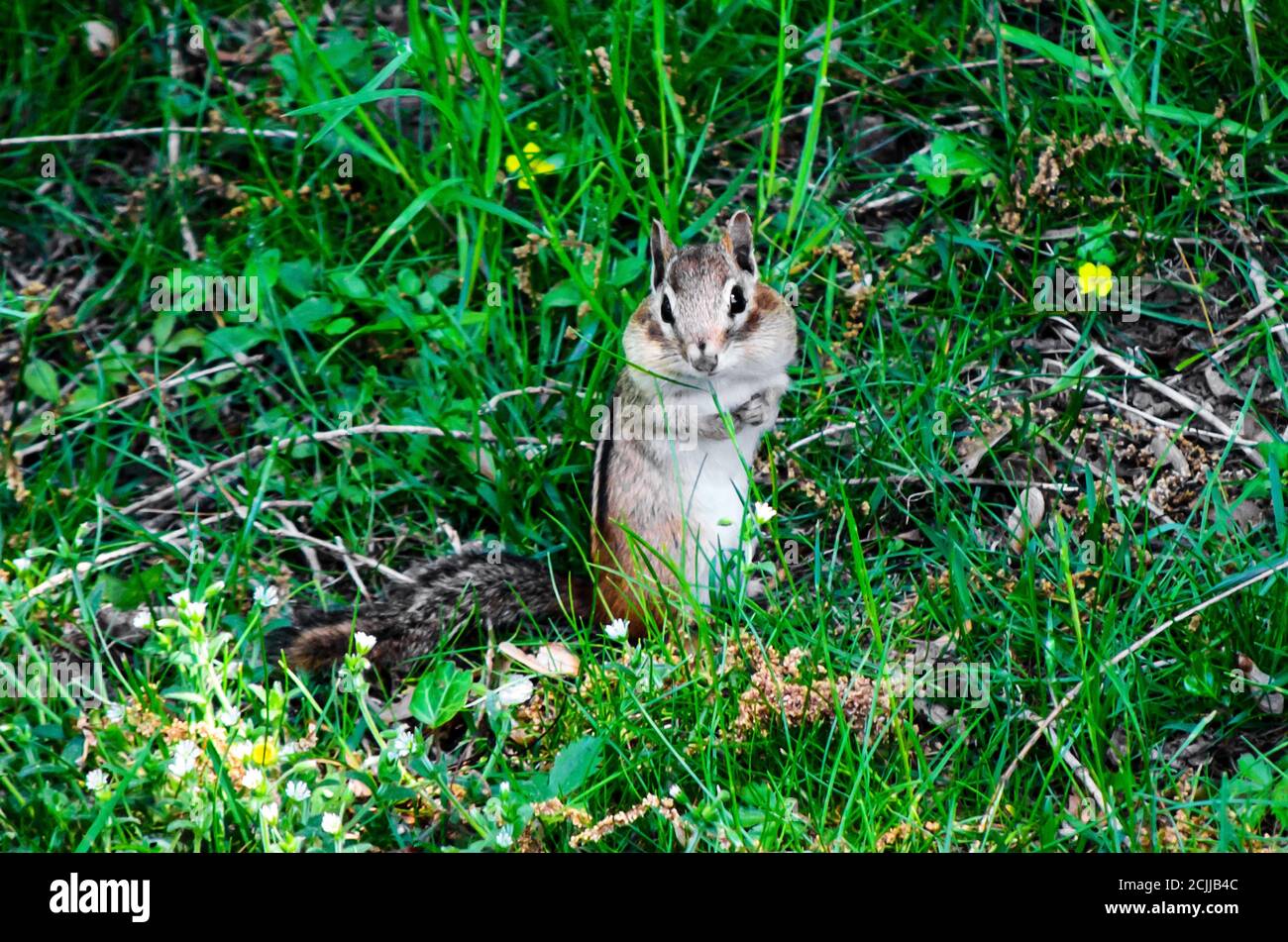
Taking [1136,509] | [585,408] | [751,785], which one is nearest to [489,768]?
[751,785]

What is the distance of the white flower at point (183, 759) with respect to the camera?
333cm

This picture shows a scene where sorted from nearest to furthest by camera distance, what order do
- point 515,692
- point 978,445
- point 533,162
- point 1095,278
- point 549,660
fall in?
point 515,692 → point 549,660 → point 978,445 → point 1095,278 → point 533,162

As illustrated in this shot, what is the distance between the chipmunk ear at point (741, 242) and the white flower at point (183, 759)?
2178mm

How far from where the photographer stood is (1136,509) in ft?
14.4

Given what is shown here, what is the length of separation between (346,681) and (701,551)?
120 centimetres

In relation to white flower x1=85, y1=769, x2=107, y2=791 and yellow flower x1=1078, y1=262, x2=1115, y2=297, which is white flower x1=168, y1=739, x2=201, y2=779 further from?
yellow flower x1=1078, y1=262, x2=1115, y2=297

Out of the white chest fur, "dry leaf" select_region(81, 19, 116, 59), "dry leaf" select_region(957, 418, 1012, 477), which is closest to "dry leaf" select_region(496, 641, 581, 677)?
the white chest fur

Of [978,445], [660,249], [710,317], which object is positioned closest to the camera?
[710,317]

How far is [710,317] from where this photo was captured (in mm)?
4344

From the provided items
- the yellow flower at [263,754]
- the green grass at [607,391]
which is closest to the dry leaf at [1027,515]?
the green grass at [607,391]

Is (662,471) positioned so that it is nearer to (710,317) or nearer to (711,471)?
(711,471)

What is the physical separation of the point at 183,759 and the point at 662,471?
1752 millimetres

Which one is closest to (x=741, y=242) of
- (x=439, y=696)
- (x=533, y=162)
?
(x=533, y=162)
